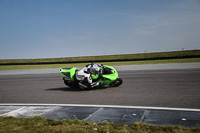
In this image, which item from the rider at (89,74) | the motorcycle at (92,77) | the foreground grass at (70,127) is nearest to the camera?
the foreground grass at (70,127)

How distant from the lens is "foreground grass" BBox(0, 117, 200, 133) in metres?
4.26

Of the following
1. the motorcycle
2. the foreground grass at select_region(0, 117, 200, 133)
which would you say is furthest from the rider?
the foreground grass at select_region(0, 117, 200, 133)

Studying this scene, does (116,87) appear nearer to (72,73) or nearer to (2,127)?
(72,73)

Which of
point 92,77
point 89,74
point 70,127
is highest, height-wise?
point 89,74

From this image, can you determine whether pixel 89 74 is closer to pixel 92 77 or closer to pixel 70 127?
pixel 92 77

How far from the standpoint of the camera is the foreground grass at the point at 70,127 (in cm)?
426

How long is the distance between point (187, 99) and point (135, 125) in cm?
336

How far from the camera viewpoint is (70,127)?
4613mm

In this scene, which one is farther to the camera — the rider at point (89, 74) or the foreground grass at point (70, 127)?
the rider at point (89, 74)

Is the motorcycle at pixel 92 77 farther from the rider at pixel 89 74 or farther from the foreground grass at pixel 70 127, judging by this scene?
the foreground grass at pixel 70 127

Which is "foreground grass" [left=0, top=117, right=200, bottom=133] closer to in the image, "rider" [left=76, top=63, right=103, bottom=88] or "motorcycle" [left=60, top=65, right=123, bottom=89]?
"rider" [left=76, top=63, right=103, bottom=88]

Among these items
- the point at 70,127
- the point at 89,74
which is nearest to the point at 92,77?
the point at 89,74

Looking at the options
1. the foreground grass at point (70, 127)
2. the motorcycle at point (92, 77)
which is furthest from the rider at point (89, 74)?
the foreground grass at point (70, 127)

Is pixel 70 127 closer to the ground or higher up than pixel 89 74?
closer to the ground
